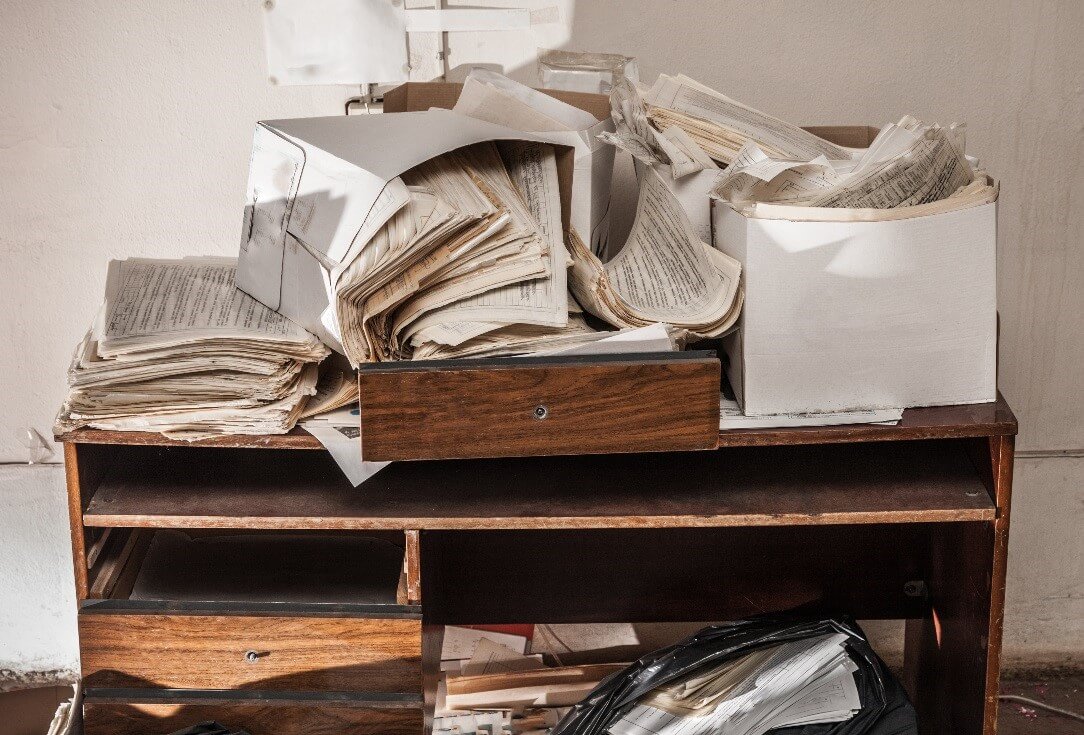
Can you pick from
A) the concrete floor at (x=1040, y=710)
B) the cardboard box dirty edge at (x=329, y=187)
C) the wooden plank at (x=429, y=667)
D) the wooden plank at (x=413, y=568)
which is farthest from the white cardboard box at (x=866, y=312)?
the concrete floor at (x=1040, y=710)

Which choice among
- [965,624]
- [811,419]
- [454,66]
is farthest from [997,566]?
[454,66]

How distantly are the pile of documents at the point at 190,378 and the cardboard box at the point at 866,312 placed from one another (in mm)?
508

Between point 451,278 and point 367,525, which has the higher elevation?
point 451,278

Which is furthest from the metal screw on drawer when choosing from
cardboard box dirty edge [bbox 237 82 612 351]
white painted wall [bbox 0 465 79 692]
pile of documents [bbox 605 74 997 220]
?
white painted wall [bbox 0 465 79 692]

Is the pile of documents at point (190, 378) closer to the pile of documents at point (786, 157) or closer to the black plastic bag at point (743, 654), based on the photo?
the pile of documents at point (786, 157)

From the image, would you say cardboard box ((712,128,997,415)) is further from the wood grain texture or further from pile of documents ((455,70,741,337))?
the wood grain texture

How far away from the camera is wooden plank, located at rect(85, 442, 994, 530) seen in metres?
1.23

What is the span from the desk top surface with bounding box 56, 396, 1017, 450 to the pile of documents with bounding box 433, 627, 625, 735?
80 cm

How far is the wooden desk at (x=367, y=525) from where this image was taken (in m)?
1.23

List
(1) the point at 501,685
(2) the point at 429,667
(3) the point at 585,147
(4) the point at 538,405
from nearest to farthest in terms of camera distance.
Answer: (4) the point at 538,405, (3) the point at 585,147, (2) the point at 429,667, (1) the point at 501,685

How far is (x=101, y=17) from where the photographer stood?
1688 mm

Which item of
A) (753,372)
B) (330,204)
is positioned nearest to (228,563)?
(330,204)

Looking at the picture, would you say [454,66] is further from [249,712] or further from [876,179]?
[249,712]

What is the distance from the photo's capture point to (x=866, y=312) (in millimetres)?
1184
